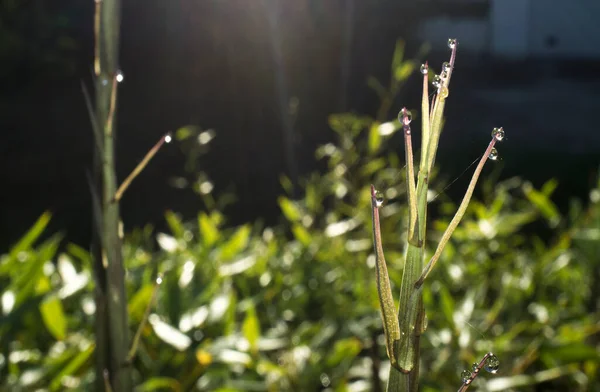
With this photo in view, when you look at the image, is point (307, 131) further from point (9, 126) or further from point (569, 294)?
point (569, 294)

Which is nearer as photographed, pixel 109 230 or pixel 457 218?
pixel 457 218

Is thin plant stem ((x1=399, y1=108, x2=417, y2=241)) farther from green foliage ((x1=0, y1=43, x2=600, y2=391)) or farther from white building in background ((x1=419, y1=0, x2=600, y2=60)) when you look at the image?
white building in background ((x1=419, y1=0, x2=600, y2=60))

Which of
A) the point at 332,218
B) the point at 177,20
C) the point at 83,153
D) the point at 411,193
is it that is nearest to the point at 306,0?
the point at 177,20

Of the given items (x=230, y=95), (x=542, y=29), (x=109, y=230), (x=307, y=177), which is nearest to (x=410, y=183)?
(x=109, y=230)

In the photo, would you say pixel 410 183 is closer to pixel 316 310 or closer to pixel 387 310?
pixel 387 310

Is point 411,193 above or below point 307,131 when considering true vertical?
above

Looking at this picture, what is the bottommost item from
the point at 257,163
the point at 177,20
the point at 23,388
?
the point at 257,163

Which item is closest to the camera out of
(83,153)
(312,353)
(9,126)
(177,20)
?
(312,353)

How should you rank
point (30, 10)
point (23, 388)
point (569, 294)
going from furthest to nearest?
point (30, 10) → point (569, 294) → point (23, 388)
